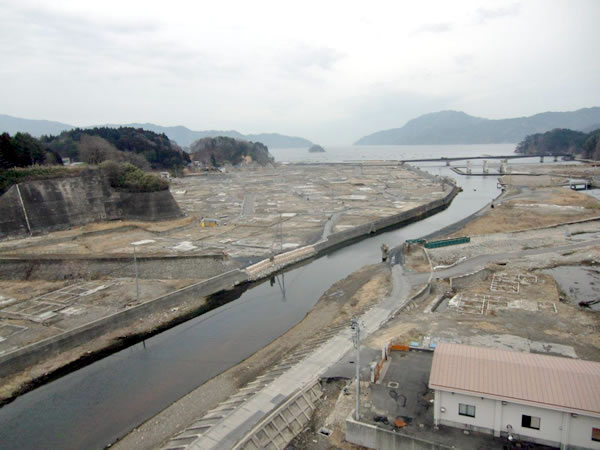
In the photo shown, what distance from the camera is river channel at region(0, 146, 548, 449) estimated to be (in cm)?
1812

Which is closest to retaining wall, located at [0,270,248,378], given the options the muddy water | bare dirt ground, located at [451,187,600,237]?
the muddy water

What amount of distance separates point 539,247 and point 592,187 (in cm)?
7185

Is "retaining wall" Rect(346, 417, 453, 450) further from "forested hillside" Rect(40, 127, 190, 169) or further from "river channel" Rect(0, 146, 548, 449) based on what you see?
"forested hillside" Rect(40, 127, 190, 169)

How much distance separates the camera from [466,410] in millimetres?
12836

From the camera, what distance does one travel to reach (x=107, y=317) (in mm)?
26719

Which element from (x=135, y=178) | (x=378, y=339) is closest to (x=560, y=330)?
(x=378, y=339)

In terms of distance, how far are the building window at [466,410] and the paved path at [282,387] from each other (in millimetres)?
6869

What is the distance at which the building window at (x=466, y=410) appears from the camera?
502 inches

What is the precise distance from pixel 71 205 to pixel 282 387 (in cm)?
5021

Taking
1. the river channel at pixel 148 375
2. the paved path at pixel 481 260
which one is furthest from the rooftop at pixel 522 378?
the paved path at pixel 481 260

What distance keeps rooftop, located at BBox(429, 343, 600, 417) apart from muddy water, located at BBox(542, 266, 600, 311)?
65.2ft

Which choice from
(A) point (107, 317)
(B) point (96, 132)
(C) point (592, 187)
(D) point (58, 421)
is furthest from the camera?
(B) point (96, 132)

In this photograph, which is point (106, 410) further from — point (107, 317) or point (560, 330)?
point (560, 330)

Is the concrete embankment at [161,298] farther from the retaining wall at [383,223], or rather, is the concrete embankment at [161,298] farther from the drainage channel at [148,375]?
the drainage channel at [148,375]
